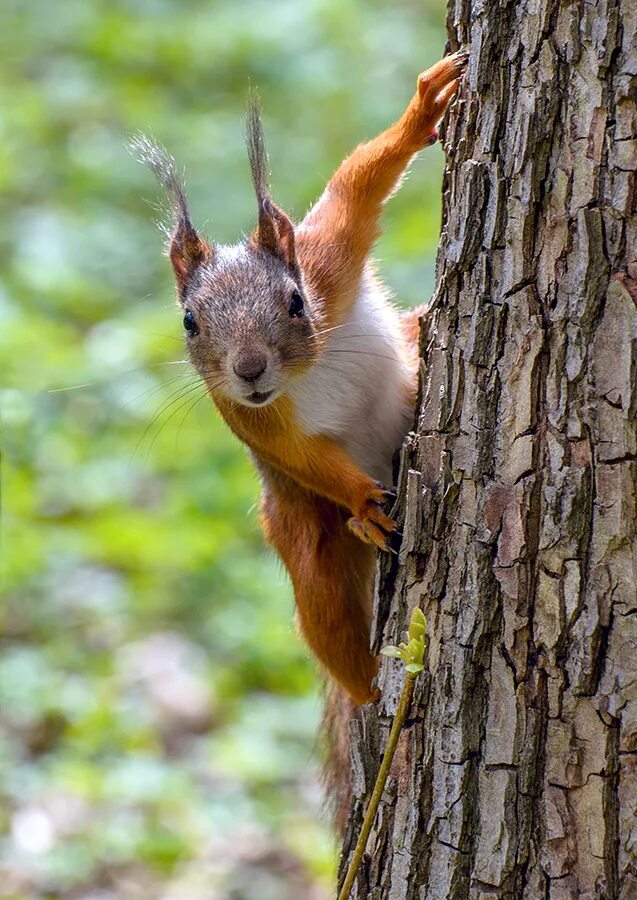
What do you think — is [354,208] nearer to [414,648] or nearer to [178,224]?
[178,224]

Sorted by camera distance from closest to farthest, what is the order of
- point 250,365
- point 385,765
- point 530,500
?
1. point 530,500
2. point 385,765
3. point 250,365

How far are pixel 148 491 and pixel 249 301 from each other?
2.83 metres

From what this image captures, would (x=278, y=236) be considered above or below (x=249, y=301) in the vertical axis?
above

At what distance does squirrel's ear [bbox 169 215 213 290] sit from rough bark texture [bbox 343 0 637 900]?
792 millimetres

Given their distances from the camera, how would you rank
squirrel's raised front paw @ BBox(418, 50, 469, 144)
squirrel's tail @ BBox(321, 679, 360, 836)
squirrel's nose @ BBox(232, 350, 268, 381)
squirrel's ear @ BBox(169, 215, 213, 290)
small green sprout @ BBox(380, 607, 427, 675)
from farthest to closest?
squirrel's tail @ BBox(321, 679, 360, 836) < squirrel's ear @ BBox(169, 215, 213, 290) < squirrel's nose @ BBox(232, 350, 268, 381) < squirrel's raised front paw @ BBox(418, 50, 469, 144) < small green sprout @ BBox(380, 607, 427, 675)

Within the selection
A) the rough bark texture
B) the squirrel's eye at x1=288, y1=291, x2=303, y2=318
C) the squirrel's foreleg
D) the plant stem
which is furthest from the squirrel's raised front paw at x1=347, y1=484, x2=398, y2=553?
the squirrel's foreleg

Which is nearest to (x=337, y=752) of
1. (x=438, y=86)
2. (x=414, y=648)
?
(x=414, y=648)

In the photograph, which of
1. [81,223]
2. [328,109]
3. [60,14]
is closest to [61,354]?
[81,223]

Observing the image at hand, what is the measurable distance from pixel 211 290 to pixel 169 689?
215 centimetres

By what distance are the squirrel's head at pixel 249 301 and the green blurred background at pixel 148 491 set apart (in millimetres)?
241

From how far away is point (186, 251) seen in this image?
2520 millimetres

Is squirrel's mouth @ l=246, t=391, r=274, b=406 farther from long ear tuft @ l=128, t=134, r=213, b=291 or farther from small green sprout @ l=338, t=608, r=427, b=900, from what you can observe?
small green sprout @ l=338, t=608, r=427, b=900

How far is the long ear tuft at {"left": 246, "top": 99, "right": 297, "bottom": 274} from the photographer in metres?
2.25

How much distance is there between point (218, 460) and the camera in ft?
15.5
